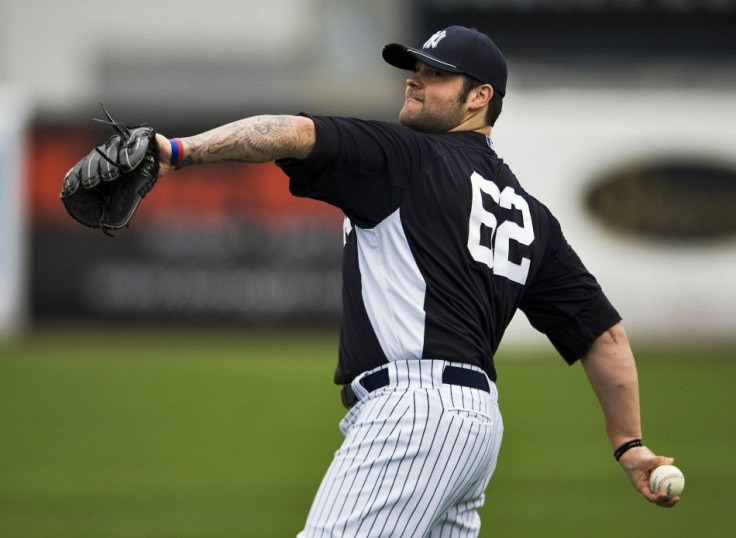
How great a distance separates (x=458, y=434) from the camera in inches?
166

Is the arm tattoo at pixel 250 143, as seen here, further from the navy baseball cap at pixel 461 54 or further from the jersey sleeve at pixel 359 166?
the navy baseball cap at pixel 461 54

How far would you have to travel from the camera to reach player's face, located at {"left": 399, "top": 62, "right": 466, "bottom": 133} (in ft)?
14.9

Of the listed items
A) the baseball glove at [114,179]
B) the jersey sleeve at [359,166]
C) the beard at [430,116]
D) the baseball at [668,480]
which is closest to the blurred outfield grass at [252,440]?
the baseball at [668,480]

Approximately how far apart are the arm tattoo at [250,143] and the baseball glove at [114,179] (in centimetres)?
13

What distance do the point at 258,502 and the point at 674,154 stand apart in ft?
36.9

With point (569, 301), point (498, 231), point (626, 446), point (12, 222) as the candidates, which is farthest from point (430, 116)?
point (12, 222)

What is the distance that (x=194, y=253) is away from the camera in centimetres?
1777

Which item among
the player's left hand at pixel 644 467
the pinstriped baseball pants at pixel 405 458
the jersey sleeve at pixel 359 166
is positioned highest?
the jersey sleeve at pixel 359 166

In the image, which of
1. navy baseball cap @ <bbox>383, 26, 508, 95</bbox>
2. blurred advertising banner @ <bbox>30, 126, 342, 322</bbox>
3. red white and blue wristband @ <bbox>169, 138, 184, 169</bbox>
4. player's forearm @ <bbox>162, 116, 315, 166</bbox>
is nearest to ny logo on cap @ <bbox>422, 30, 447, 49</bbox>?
navy baseball cap @ <bbox>383, 26, 508, 95</bbox>

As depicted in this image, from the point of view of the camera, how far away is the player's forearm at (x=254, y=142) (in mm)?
4023

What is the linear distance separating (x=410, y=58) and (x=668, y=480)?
5.72 feet

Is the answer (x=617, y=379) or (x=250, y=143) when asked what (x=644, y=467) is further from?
(x=250, y=143)

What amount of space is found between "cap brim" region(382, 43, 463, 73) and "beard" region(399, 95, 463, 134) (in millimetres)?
140

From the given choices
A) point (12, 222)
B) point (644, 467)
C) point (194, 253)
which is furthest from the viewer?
point (194, 253)
